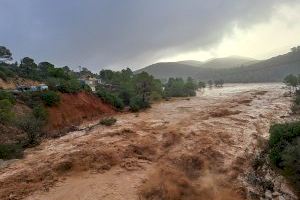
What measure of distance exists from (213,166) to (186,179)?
292cm

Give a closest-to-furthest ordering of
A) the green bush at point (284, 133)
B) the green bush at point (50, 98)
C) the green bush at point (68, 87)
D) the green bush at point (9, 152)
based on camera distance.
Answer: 1. the green bush at point (284, 133)
2. the green bush at point (9, 152)
3. the green bush at point (50, 98)
4. the green bush at point (68, 87)

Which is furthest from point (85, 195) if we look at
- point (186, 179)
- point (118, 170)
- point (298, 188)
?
point (298, 188)

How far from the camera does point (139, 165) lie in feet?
69.2

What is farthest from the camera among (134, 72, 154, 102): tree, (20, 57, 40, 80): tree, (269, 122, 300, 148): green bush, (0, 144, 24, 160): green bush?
(20, 57, 40, 80): tree

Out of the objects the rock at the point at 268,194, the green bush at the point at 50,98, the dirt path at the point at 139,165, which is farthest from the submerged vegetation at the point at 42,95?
the rock at the point at 268,194

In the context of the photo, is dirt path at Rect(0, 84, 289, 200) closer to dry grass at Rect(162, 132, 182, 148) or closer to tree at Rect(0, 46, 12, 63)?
dry grass at Rect(162, 132, 182, 148)

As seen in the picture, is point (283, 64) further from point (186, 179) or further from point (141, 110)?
point (186, 179)

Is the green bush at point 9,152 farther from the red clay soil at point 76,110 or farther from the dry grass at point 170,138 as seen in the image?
the dry grass at point 170,138

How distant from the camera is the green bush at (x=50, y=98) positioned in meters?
40.2

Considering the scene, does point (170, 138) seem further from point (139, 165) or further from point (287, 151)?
point (287, 151)

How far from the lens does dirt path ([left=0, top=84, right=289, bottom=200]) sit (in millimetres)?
17031

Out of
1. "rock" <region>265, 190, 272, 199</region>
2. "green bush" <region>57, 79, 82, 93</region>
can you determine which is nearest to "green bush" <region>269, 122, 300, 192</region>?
"rock" <region>265, 190, 272, 199</region>

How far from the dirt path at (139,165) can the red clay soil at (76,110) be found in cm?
674

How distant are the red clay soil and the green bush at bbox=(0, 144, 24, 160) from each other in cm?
1011
